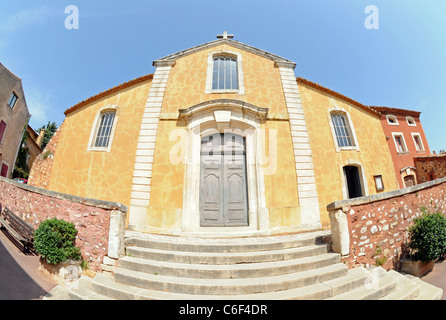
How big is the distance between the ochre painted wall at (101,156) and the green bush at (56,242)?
2.36 m

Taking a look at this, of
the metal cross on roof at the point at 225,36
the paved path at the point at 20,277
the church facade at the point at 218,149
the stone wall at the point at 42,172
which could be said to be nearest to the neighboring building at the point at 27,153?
the stone wall at the point at 42,172

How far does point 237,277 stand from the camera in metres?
3.65

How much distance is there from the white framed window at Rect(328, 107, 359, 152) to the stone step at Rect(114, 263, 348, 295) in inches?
247

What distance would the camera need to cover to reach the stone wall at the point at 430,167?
44.7ft

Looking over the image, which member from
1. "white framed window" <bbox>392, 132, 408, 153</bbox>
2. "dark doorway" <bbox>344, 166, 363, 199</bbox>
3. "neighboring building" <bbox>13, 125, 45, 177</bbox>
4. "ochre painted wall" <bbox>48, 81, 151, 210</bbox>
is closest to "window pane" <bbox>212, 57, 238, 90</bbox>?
"ochre painted wall" <bbox>48, 81, 151, 210</bbox>

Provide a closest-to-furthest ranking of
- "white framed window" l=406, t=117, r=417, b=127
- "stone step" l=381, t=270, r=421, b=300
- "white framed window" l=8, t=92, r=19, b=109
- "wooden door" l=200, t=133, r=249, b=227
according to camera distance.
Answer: "stone step" l=381, t=270, r=421, b=300, "wooden door" l=200, t=133, r=249, b=227, "white framed window" l=8, t=92, r=19, b=109, "white framed window" l=406, t=117, r=417, b=127

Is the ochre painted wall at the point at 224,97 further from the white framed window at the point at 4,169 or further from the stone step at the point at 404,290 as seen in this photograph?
the white framed window at the point at 4,169

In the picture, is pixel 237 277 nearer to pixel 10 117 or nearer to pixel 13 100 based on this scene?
pixel 10 117

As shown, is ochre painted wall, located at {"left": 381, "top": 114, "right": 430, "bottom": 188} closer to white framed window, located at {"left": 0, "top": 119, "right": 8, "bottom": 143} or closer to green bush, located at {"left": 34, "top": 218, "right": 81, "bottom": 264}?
green bush, located at {"left": 34, "top": 218, "right": 81, "bottom": 264}

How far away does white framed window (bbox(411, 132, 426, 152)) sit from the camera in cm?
1777

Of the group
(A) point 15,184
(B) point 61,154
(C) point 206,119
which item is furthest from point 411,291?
(B) point 61,154

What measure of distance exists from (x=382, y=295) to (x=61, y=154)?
11.5 metres

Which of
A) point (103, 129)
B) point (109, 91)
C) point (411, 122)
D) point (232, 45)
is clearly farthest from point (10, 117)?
point (411, 122)

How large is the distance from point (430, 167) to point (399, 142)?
3.63 meters
